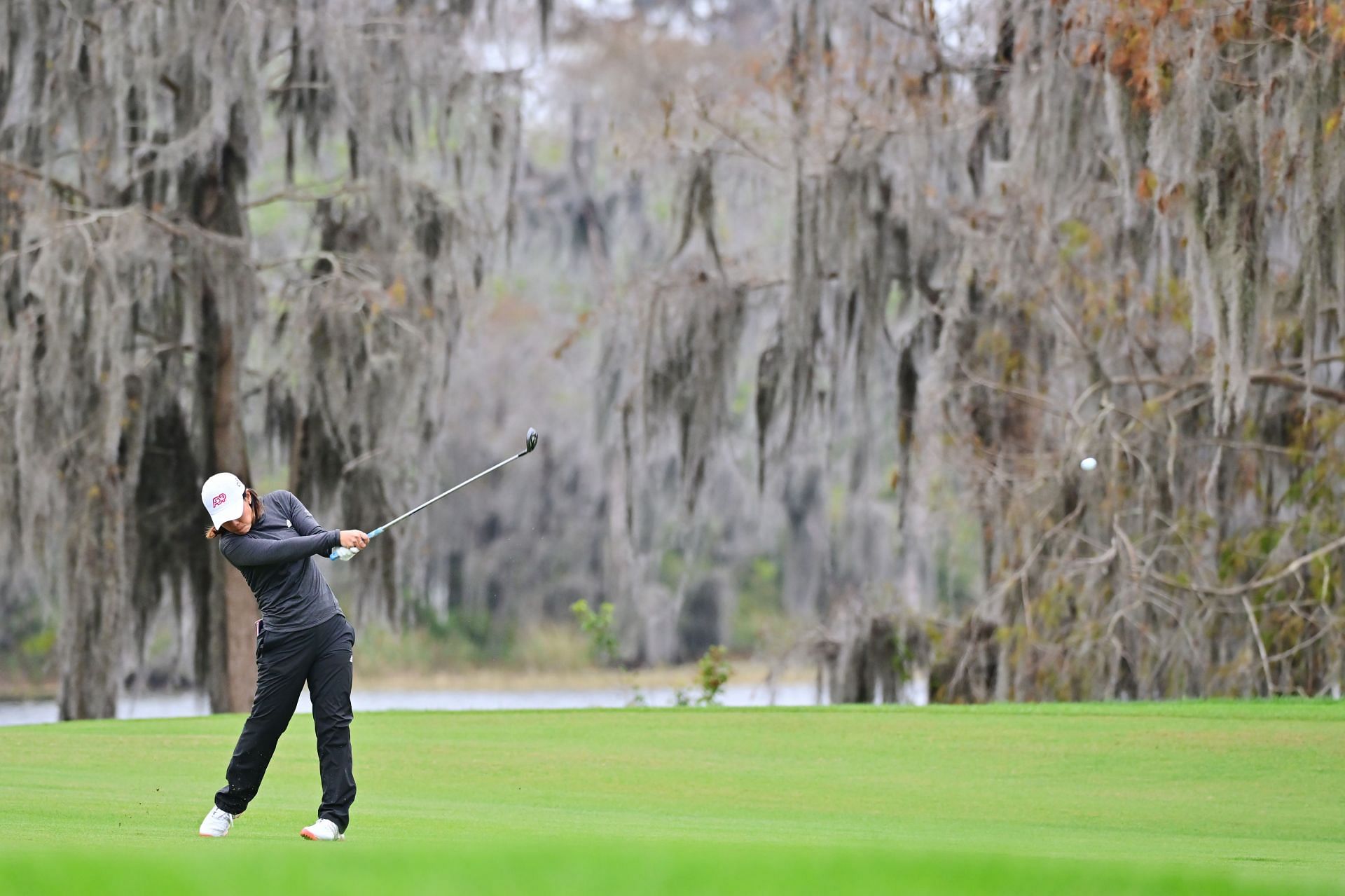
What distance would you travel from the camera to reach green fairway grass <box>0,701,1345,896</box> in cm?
527

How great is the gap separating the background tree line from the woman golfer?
8182 mm

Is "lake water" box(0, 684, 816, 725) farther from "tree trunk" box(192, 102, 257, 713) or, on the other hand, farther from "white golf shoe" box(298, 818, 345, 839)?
"white golf shoe" box(298, 818, 345, 839)

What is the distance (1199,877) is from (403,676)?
3133 cm

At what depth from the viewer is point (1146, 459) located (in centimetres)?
1691

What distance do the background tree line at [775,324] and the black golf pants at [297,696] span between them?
27.0 feet

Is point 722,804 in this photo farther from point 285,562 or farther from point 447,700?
point 447,700

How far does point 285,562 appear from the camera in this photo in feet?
25.0

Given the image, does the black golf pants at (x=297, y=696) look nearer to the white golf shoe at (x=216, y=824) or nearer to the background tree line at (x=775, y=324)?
Result: the white golf shoe at (x=216, y=824)

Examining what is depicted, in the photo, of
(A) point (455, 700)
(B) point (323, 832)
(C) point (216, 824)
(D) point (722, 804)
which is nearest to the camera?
(B) point (323, 832)

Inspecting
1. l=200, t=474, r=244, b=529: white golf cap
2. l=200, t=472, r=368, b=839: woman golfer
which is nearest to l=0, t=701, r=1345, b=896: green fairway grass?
l=200, t=472, r=368, b=839: woman golfer

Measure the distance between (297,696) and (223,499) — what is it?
0.90 m

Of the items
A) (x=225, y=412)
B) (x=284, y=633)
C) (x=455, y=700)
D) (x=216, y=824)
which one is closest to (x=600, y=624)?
(x=225, y=412)

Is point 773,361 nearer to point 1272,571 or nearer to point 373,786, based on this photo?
point 1272,571

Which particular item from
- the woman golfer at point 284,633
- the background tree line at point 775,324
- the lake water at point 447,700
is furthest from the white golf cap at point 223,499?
the lake water at point 447,700
